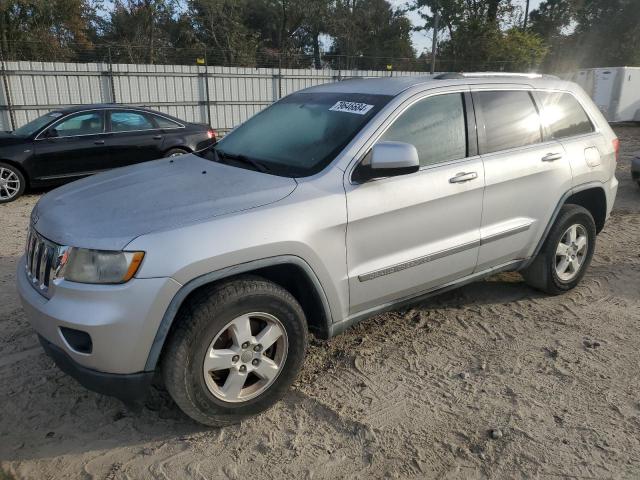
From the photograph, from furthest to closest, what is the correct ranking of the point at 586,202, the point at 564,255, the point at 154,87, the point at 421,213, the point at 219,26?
the point at 219,26 < the point at 154,87 < the point at 586,202 < the point at 564,255 < the point at 421,213

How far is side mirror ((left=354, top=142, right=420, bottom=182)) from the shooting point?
2951 millimetres

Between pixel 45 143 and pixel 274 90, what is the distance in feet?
34.3

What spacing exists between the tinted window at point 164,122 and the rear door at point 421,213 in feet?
22.1

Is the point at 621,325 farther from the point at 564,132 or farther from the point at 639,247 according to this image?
the point at 639,247

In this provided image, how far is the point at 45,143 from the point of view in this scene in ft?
26.1

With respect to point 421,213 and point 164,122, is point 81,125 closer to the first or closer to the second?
point 164,122

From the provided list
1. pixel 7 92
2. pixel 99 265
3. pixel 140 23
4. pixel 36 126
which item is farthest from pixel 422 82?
pixel 140 23

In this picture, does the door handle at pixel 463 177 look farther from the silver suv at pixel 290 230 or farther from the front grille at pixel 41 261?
the front grille at pixel 41 261

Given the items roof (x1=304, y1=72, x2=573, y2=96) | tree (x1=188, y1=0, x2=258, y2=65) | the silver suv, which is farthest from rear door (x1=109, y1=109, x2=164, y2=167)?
tree (x1=188, y1=0, x2=258, y2=65)

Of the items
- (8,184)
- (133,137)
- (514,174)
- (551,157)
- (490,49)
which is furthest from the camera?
(490,49)

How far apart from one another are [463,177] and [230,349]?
188cm

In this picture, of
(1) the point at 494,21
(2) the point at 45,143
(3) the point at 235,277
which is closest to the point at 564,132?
(3) the point at 235,277

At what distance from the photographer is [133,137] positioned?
8758 millimetres

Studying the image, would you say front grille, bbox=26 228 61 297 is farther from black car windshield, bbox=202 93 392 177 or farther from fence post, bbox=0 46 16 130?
fence post, bbox=0 46 16 130
